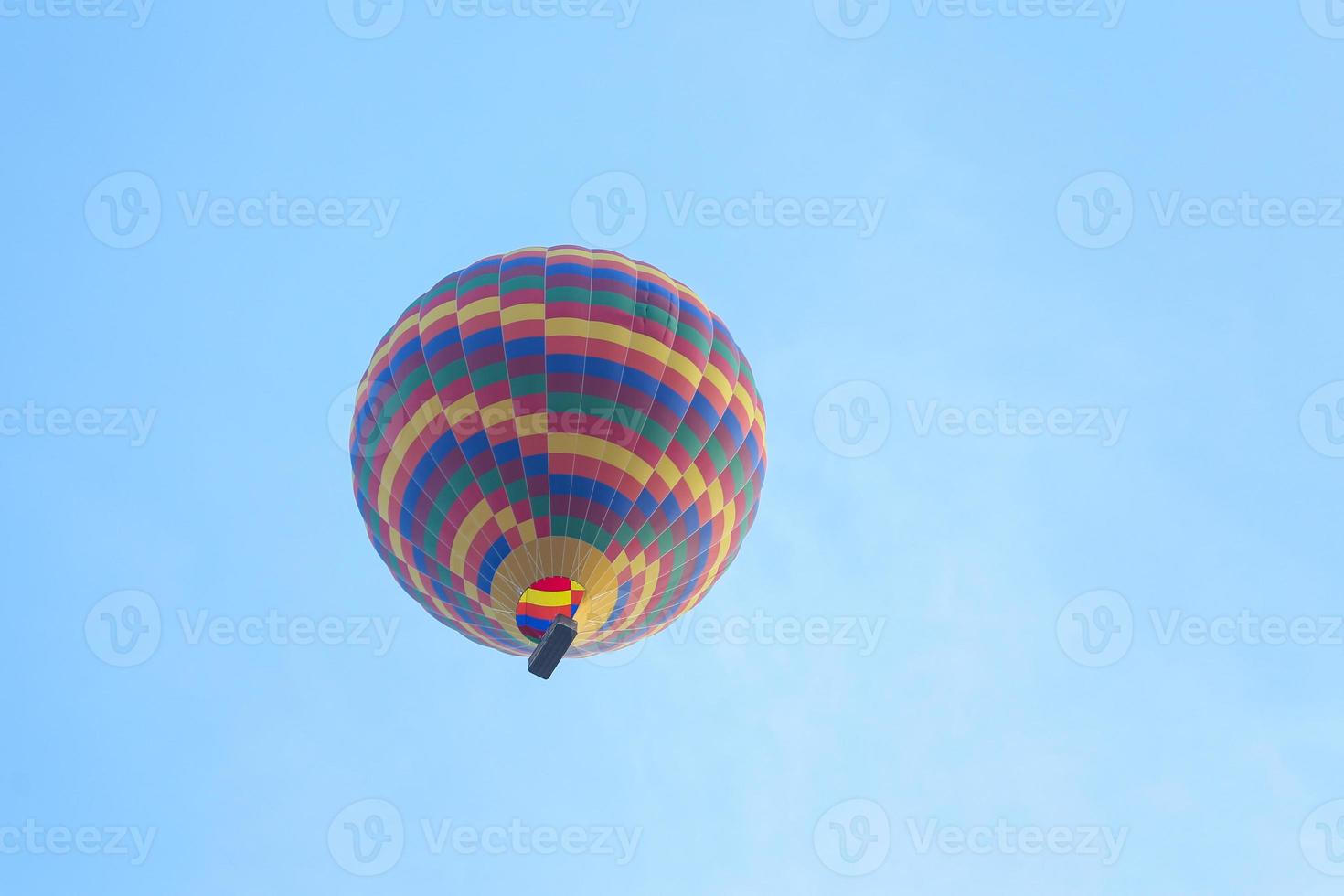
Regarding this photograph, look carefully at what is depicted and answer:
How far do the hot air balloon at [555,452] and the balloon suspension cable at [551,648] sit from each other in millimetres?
24

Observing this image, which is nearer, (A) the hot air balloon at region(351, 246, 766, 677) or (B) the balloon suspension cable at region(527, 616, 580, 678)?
(B) the balloon suspension cable at region(527, 616, 580, 678)

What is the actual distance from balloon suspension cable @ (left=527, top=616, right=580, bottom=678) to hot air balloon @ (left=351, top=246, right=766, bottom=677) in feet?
0.08

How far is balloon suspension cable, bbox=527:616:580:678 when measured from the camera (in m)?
15.5

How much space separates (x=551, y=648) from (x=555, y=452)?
2.83 m

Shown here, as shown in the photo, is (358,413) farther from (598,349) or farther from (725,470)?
(725,470)

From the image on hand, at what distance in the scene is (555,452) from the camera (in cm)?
1667

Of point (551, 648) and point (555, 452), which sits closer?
point (551, 648)

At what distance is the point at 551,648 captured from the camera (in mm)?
15492

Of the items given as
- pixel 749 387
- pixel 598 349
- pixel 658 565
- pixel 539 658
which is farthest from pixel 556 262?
pixel 539 658

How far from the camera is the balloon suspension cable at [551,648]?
50.8 ft

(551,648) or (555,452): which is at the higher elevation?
(555,452)

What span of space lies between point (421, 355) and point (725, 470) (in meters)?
4.92

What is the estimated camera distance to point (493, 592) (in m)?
16.9

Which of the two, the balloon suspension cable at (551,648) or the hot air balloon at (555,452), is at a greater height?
the hot air balloon at (555,452)
